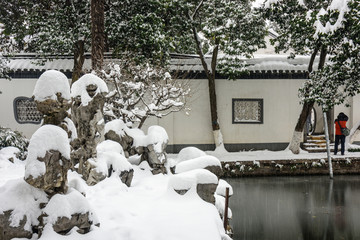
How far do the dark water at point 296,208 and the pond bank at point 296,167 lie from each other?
1.05ft

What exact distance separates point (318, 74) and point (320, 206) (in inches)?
161

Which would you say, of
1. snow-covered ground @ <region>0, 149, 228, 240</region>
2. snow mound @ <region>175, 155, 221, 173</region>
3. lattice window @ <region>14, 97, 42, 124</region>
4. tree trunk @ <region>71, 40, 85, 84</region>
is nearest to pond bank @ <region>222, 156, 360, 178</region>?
snow mound @ <region>175, 155, 221, 173</region>

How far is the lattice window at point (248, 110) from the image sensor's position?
13.8 meters

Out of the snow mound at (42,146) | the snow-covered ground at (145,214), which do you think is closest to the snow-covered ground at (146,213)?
the snow-covered ground at (145,214)

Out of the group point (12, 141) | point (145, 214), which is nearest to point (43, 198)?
point (145, 214)

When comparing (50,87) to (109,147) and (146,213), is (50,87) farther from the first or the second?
(109,147)

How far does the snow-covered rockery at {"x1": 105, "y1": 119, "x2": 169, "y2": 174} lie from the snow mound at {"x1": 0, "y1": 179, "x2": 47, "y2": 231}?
3.93 meters

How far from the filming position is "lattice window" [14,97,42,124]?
13320 mm

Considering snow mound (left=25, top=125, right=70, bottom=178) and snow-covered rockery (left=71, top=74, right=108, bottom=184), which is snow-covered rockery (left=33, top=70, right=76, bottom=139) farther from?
snow-covered rockery (left=71, top=74, right=108, bottom=184)

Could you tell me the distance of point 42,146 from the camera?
3873 millimetres

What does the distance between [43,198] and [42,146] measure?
0.65 m

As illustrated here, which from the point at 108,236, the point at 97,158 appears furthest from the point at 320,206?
the point at 108,236

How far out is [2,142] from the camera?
30.4 feet

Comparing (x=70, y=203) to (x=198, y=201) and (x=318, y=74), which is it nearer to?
(x=198, y=201)
